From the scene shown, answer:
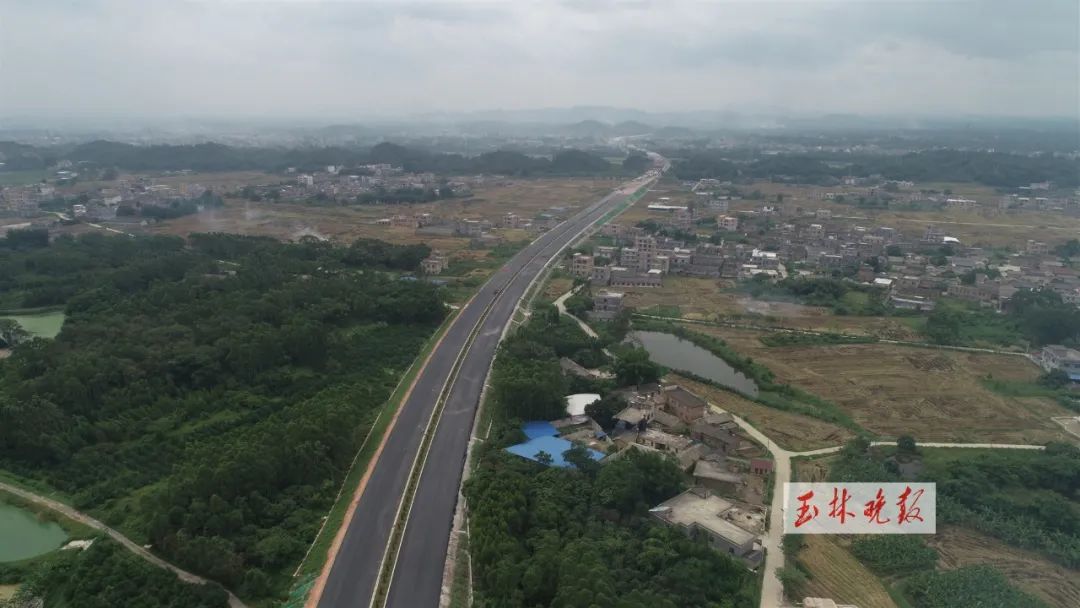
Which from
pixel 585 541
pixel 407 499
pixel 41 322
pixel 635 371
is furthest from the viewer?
pixel 41 322

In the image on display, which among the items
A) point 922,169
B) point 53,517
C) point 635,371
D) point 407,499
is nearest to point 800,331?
point 635,371

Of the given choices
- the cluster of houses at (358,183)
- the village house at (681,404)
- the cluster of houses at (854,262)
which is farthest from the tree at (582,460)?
the cluster of houses at (358,183)

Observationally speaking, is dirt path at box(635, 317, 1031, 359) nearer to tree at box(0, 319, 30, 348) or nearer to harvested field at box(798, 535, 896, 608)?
harvested field at box(798, 535, 896, 608)

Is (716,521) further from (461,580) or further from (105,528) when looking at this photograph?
(105,528)

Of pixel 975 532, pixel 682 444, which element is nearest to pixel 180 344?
pixel 682 444

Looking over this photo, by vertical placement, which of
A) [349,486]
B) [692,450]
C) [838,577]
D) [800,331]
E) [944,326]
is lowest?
[838,577]

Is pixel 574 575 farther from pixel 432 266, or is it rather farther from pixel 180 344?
pixel 432 266
